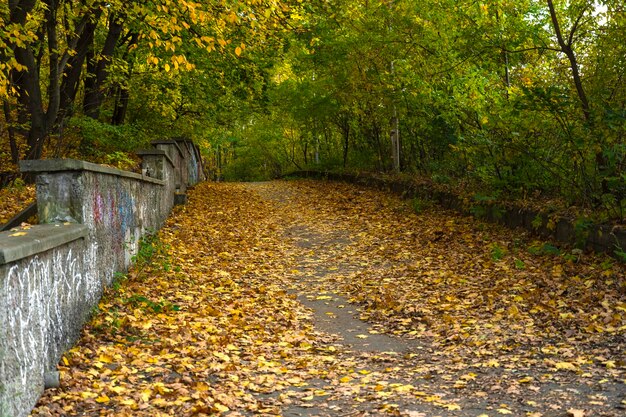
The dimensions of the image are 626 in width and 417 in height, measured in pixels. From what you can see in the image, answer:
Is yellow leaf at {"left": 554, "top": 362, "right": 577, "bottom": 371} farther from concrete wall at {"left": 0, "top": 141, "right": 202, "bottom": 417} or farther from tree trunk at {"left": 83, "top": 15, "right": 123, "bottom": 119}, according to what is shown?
tree trunk at {"left": 83, "top": 15, "right": 123, "bottom": 119}

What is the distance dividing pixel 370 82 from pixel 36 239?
1341cm

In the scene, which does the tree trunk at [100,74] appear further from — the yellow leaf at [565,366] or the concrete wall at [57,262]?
the yellow leaf at [565,366]

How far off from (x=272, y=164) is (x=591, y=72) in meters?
33.4

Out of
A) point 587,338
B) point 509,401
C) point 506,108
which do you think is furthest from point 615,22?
point 509,401

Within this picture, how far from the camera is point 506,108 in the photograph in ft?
34.3

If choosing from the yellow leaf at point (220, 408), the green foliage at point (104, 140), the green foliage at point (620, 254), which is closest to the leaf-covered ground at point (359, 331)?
the yellow leaf at point (220, 408)

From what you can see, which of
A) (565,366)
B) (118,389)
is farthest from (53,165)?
(565,366)

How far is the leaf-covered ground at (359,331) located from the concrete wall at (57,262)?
0.26m

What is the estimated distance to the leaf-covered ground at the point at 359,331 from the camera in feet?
15.8

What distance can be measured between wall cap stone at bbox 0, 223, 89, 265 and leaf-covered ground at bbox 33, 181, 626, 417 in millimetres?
1017

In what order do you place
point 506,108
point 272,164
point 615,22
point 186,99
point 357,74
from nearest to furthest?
point 615,22 < point 506,108 < point 357,74 < point 186,99 < point 272,164

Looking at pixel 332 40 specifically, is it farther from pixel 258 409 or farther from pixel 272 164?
pixel 272 164

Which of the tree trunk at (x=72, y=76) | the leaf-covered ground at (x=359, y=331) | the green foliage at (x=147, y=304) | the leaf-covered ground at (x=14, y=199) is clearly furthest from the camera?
the tree trunk at (x=72, y=76)

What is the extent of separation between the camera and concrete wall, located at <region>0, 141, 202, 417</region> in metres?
4.03
